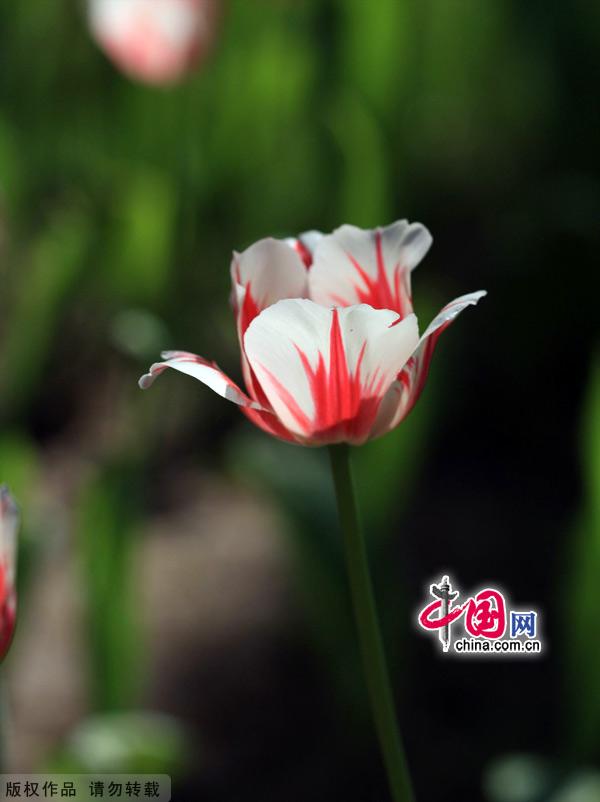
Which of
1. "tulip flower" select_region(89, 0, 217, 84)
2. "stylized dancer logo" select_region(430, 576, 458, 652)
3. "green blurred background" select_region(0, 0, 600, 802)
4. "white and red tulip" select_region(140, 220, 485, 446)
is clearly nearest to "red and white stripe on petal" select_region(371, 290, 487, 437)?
"white and red tulip" select_region(140, 220, 485, 446)

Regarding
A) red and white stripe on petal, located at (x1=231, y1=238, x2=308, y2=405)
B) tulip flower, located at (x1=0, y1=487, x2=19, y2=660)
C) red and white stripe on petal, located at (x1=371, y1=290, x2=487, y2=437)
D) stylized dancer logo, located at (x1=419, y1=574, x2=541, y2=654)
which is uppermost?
red and white stripe on petal, located at (x1=231, y1=238, x2=308, y2=405)

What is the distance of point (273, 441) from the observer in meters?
1.23

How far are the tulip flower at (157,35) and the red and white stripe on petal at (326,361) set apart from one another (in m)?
1.00

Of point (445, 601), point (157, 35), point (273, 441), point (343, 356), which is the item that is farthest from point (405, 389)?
point (157, 35)

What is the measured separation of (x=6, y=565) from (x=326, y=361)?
0.13 metres

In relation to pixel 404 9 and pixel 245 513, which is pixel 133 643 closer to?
pixel 245 513

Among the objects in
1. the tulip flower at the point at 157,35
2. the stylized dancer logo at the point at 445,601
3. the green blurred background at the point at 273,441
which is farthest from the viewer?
the tulip flower at the point at 157,35

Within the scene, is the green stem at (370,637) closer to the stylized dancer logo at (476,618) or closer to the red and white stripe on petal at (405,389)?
the red and white stripe on petal at (405,389)

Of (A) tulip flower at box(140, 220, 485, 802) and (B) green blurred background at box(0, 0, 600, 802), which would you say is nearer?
(A) tulip flower at box(140, 220, 485, 802)

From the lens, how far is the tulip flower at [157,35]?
1.35 meters

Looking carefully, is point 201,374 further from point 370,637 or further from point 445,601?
point 445,601

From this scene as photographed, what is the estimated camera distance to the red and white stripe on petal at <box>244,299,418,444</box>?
16.0 inches

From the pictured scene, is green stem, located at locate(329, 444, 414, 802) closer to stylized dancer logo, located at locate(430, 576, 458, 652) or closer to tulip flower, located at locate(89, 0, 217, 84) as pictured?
stylized dancer logo, located at locate(430, 576, 458, 652)

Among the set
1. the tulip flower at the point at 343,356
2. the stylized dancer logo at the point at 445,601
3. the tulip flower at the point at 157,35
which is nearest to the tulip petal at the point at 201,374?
the tulip flower at the point at 343,356
